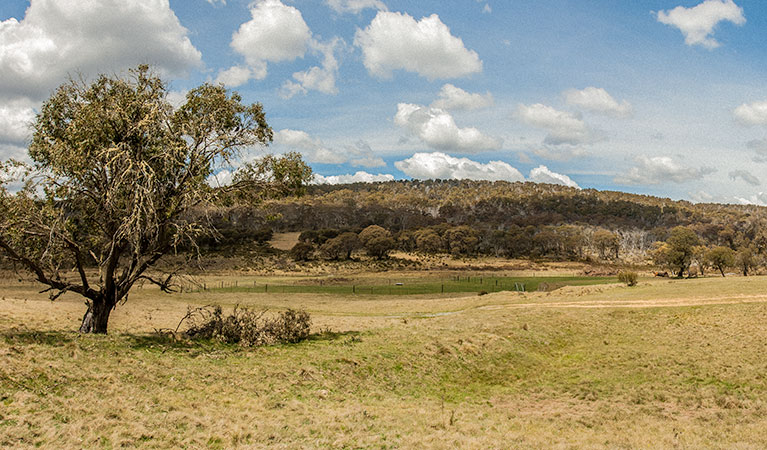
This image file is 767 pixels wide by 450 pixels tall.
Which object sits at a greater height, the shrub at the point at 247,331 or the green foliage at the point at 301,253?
the green foliage at the point at 301,253

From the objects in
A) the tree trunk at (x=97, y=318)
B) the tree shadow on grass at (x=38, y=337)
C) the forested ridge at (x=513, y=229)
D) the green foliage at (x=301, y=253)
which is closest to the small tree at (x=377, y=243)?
the forested ridge at (x=513, y=229)

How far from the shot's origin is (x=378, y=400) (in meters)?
15.2

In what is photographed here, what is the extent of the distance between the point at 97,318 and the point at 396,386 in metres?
11.4

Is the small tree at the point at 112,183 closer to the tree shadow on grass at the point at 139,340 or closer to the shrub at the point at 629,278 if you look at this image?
the tree shadow on grass at the point at 139,340

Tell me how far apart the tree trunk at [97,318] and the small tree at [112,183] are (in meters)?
0.04

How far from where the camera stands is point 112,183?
15.9 metres

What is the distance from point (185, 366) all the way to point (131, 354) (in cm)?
183

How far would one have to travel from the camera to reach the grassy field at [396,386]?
10.4m

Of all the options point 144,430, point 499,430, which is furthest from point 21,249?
point 499,430

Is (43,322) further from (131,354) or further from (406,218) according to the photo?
(406,218)

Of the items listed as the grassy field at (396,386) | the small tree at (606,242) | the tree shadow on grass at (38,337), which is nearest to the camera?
the grassy field at (396,386)

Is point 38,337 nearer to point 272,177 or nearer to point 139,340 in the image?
point 139,340

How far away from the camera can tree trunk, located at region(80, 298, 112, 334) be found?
17234 mm

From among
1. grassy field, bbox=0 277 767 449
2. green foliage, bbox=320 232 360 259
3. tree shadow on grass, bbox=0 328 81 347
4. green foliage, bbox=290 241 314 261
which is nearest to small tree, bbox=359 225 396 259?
green foliage, bbox=320 232 360 259
